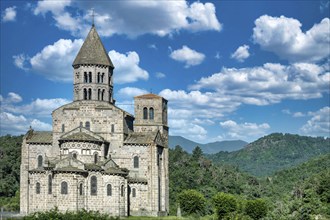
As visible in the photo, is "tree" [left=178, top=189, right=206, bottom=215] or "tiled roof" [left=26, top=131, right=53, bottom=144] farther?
"tree" [left=178, top=189, right=206, bottom=215]

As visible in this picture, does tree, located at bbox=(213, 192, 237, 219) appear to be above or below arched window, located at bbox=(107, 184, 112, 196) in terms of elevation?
below

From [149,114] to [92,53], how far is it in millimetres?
10199

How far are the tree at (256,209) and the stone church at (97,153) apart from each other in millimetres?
14160

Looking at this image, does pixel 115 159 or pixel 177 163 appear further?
pixel 177 163

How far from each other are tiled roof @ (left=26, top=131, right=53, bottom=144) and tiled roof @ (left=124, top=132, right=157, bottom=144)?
9.27 metres

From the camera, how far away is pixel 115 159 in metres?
64.9

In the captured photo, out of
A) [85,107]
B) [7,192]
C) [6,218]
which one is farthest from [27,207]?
[7,192]

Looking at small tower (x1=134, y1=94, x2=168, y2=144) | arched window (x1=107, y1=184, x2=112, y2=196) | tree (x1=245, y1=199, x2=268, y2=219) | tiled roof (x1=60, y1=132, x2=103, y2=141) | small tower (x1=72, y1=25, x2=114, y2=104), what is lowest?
tree (x1=245, y1=199, x2=268, y2=219)

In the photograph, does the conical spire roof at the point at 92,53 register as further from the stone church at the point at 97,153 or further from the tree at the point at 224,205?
the tree at the point at 224,205

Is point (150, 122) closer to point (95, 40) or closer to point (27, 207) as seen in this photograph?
point (95, 40)

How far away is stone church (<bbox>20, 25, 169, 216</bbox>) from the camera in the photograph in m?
59.3

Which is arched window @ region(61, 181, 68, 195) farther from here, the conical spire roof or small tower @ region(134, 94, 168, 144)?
the conical spire roof

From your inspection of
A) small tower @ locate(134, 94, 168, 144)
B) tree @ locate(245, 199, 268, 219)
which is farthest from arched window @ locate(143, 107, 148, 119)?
tree @ locate(245, 199, 268, 219)

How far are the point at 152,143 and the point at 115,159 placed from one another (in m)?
4.70
